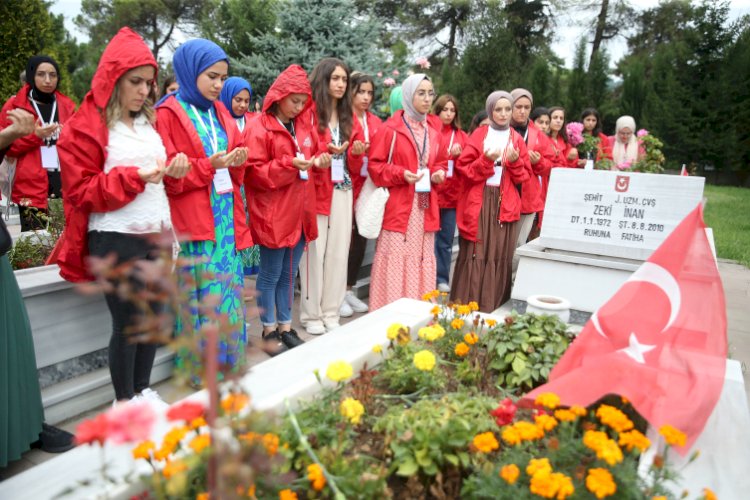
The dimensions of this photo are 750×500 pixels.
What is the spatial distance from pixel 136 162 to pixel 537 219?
15.1 feet

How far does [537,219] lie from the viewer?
630 centimetres

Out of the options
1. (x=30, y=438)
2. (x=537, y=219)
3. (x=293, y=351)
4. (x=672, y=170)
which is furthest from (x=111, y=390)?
(x=672, y=170)

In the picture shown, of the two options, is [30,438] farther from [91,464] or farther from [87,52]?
[87,52]

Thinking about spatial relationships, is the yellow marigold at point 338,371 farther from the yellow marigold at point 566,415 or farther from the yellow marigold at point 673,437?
the yellow marigold at point 673,437

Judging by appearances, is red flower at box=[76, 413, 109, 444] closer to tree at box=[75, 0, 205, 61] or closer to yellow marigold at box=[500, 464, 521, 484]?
yellow marigold at box=[500, 464, 521, 484]

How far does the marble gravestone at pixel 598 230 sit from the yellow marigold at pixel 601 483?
2.70 metres

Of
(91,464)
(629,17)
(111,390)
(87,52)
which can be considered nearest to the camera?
(91,464)

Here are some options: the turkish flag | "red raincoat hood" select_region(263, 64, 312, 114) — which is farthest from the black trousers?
the turkish flag

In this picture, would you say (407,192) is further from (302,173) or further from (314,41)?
(314,41)

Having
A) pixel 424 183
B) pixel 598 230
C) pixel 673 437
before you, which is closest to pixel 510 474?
pixel 673 437

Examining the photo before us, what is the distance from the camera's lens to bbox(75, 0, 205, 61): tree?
86.5 feet

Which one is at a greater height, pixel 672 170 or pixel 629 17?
pixel 629 17

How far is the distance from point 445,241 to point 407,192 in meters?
1.32

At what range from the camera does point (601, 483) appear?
4.56 ft
